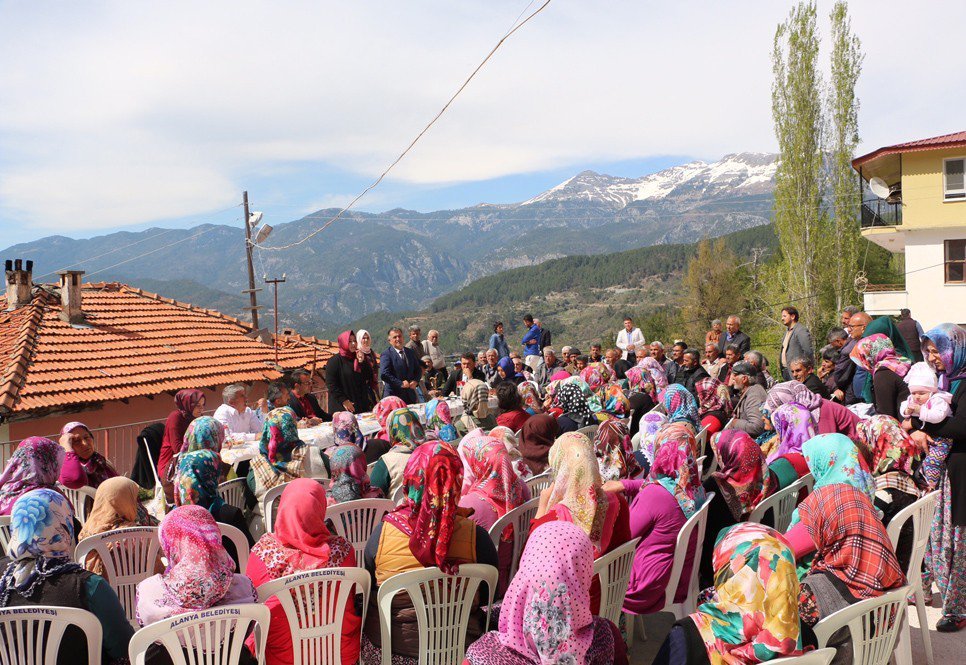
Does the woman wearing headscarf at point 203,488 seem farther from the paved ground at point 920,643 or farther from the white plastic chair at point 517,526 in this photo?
the paved ground at point 920,643

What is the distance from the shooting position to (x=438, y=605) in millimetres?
3035

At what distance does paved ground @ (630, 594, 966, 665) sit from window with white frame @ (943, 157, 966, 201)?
24352mm

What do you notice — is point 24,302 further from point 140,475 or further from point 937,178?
point 937,178

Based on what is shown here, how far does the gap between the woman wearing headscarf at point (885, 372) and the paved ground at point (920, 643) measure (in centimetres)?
151

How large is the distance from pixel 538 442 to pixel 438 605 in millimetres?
2426

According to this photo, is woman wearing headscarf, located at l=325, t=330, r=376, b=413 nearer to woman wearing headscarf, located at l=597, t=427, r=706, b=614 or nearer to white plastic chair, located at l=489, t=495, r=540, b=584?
white plastic chair, located at l=489, t=495, r=540, b=584

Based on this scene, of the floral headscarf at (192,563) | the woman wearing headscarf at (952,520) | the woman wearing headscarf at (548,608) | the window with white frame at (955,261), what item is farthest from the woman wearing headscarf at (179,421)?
the window with white frame at (955,261)

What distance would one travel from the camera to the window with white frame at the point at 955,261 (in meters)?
24.1

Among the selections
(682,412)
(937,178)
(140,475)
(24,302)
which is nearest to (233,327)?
(24,302)

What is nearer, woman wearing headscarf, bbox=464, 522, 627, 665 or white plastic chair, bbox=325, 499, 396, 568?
woman wearing headscarf, bbox=464, 522, 627, 665

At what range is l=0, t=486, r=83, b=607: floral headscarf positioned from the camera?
2758 mm

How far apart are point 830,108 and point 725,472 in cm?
3226

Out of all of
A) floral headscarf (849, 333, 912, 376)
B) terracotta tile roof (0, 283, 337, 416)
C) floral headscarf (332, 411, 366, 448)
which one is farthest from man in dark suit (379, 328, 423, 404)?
terracotta tile roof (0, 283, 337, 416)

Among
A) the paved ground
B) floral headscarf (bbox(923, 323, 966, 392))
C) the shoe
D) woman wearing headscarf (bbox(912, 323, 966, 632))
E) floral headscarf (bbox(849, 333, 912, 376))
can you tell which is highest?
floral headscarf (bbox(923, 323, 966, 392))
